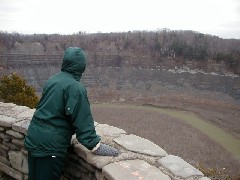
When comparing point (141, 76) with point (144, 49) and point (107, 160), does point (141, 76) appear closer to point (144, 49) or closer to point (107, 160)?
point (144, 49)

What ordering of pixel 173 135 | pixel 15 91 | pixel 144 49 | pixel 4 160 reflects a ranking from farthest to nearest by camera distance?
pixel 144 49, pixel 173 135, pixel 15 91, pixel 4 160

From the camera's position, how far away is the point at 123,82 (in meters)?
36.8

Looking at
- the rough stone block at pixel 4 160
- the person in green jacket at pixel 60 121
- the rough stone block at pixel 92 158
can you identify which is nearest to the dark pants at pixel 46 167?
the person in green jacket at pixel 60 121

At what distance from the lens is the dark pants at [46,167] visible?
248 cm

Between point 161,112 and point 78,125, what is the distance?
21.9 meters

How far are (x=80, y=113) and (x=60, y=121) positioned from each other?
188 mm

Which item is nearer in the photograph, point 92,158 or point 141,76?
point 92,158

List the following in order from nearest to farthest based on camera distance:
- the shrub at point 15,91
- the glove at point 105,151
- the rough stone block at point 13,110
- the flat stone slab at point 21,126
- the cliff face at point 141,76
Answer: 1. the glove at point 105,151
2. the flat stone slab at point 21,126
3. the rough stone block at point 13,110
4. the shrub at point 15,91
5. the cliff face at point 141,76

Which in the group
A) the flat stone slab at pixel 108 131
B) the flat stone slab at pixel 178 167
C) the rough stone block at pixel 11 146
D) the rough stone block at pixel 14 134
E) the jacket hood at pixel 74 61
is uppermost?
the jacket hood at pixel 74 61

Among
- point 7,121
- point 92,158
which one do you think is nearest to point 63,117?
point 92,158

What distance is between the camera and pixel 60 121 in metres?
2.49

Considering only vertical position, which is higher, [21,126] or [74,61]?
[74,61]

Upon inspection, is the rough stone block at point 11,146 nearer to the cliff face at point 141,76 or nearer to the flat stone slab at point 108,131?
the flat stone slab at point 108,131

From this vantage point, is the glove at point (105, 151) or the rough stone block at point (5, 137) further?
the rough stone block at point (5, 137)
